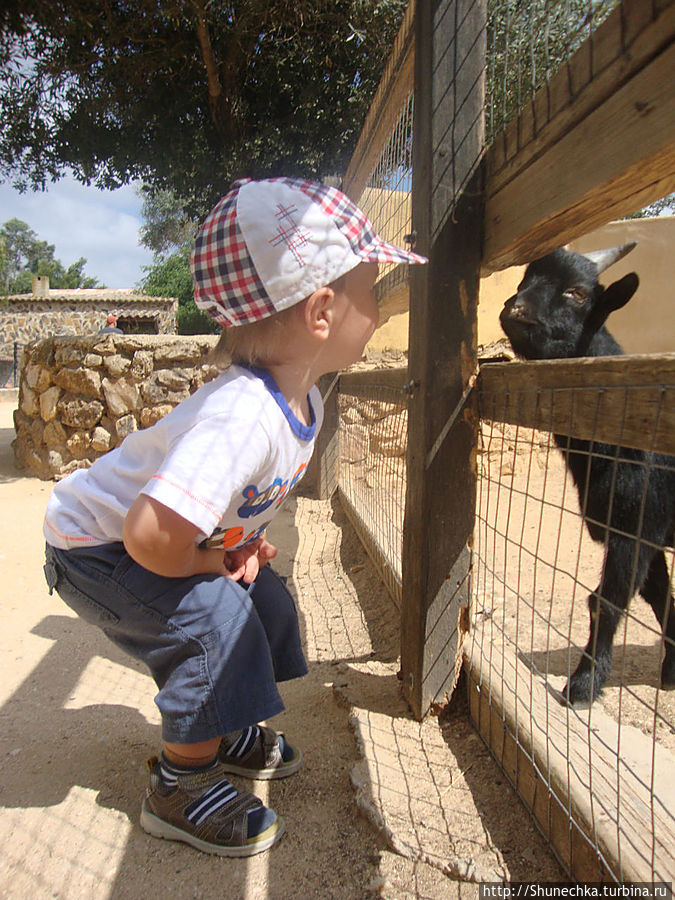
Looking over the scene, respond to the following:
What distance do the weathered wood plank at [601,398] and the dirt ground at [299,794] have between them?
928 mm

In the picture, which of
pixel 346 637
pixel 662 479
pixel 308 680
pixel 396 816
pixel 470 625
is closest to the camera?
pixel 396 816

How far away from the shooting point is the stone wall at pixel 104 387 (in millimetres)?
5965

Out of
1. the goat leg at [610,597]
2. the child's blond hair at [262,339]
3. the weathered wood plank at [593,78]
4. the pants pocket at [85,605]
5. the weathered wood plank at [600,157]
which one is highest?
the weathered wood plank at [593,78]

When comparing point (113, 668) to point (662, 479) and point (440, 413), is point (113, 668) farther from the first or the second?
point (662, 479)

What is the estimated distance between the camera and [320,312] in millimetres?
1440

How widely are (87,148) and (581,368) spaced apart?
8080 millimetres

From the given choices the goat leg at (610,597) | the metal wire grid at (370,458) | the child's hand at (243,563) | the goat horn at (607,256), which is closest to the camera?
the child's hand at (243,563)

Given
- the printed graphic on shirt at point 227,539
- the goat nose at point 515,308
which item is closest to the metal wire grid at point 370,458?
the goat nose at point 515,308

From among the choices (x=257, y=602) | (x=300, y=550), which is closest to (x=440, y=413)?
(x=257, y=602)

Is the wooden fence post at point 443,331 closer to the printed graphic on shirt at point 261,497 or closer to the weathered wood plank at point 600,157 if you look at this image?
the weathered wood plank at point 600,157

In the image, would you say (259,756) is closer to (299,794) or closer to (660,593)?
(299,794)

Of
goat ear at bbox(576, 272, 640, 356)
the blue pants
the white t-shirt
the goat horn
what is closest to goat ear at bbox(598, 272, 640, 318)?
goat ear at bbox(576, 272, 640, 356)

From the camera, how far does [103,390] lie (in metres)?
5.98

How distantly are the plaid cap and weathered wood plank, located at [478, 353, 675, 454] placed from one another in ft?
1.61
